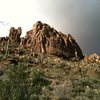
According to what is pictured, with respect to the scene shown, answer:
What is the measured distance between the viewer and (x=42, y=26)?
10388cm

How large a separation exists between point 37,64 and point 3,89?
4188 centimetres

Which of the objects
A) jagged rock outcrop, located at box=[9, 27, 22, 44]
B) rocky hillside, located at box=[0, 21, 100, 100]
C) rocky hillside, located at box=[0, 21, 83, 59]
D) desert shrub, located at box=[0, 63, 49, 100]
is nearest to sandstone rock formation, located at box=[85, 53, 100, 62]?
rocky hillside, located at box=[0, 21, 100, 100]

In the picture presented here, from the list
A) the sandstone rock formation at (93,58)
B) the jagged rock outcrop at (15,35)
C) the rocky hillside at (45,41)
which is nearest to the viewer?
the sandstone rock formation at (93,58)

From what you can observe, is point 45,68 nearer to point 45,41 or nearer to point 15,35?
point 45,41

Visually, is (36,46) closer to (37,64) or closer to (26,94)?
(37,64)

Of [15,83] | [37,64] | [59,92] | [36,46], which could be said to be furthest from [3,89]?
[36,46]

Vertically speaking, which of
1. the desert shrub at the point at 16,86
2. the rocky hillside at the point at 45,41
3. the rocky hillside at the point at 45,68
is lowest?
the desert shrub at the point at 16,86

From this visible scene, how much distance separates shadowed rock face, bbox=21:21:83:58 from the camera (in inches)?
3831

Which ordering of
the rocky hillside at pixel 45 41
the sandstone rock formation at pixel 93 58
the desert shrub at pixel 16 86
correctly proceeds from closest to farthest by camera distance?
the desert shrub at pixel 16 86
the sandstone rock formation at pixel 93 58
the rocky hillside at pixel 45 41

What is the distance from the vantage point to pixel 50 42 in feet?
324

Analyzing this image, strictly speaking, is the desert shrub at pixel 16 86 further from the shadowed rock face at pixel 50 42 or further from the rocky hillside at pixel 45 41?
the shadowed rock face at pixel 50 42

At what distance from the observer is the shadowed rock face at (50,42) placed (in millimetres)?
97319

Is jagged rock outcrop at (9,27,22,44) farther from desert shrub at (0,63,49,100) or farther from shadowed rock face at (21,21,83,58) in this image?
desert shrub at (0,63,49,100)

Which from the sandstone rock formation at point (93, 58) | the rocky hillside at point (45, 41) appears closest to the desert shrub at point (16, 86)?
the sandstone rock formation at point (93, 58)
